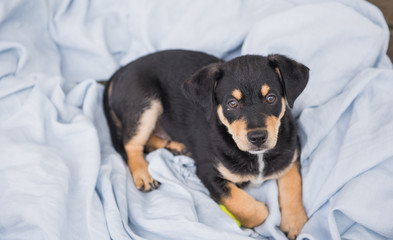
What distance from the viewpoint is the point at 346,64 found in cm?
271

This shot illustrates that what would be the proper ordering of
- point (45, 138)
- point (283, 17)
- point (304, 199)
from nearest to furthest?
point (304, 199)
point (45, 138)
point (283, 17)

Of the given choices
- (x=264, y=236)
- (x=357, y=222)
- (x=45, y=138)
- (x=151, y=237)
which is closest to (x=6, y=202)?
(x=45, y=138)

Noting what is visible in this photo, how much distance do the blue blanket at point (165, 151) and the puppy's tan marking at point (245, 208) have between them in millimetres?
55

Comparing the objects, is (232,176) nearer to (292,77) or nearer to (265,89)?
(265,89)

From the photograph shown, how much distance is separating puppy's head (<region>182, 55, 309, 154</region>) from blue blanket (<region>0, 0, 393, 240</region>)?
0.53m

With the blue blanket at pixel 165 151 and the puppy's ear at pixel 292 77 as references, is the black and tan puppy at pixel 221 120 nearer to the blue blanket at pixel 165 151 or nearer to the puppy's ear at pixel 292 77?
the puppy's ear at pixel 292 77

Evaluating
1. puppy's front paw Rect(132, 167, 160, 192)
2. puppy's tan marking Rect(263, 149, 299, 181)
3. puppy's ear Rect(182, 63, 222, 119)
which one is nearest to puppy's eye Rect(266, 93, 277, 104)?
puppy's ear Rect(182, 63, 222, 119)

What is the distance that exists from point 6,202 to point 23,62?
1.42m

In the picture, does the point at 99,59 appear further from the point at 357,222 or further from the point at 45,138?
the point at 357,222

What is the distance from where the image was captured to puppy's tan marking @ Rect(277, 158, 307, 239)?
2285 millimetres

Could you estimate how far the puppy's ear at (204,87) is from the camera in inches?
85.5

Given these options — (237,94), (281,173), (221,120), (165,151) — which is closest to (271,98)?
(237,94)

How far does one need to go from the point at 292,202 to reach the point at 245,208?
1.09ft

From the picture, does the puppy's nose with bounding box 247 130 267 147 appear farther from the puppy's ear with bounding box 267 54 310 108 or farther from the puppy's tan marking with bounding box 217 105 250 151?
the puppy's ear with bounding box 267 54 310 108
